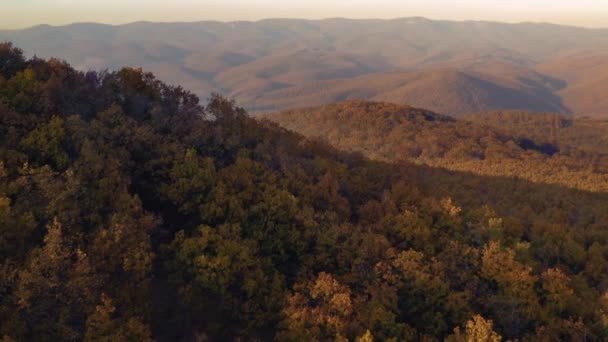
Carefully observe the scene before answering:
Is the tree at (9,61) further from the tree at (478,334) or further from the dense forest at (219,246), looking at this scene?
the tree at (478,334)

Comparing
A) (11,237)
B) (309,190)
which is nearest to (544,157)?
(309,190)

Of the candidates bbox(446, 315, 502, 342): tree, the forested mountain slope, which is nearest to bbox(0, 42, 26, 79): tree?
bbox(446, 315, 502, 342): tree

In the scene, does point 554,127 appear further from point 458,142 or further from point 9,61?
point 9,61

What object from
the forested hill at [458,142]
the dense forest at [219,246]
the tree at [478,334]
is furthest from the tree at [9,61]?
the forested hill at [458,142]

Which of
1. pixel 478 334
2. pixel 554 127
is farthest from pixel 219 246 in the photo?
pixel 554 127

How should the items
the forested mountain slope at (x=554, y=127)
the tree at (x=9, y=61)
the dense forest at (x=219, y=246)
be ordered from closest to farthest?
the dense forest at (x=219, y=246) < the tree at (x=9, y=61) < the forested mountain slope at (x=554, y=127)

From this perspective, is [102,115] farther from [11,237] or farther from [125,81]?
[11,237]

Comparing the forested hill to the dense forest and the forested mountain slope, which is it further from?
the dense forest
